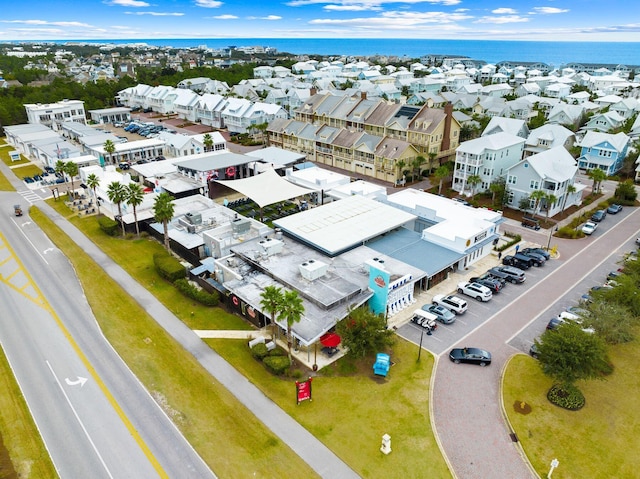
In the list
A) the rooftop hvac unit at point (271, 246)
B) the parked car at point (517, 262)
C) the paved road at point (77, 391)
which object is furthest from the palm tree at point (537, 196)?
the paved road at point (77, 391)

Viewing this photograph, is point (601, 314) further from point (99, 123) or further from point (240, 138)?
point (99, 123)

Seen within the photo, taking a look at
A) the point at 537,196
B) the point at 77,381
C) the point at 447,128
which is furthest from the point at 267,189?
the point at 447,128

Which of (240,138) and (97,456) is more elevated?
(240,138)

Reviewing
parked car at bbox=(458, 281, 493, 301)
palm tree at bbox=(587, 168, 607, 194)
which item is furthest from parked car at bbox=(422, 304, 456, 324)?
palm tree at bbox=(587, 168, 607, 194)

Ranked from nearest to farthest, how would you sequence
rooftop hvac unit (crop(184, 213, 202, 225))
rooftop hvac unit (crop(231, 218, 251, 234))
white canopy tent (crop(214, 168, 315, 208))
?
1. rooftop hvac unit (crop(231, 218, 251, 234))
2. rooftop hvac unit (crop(184, 213, 202, 225))
3. white canopy tent (crop(214, 168, 315, 208))

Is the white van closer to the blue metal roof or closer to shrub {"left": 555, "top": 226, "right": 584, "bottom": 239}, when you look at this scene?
the blue metal roof

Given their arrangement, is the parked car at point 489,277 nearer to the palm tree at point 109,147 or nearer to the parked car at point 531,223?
the parked car at point 531,223

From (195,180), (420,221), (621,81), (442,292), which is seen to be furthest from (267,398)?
(621,81)
